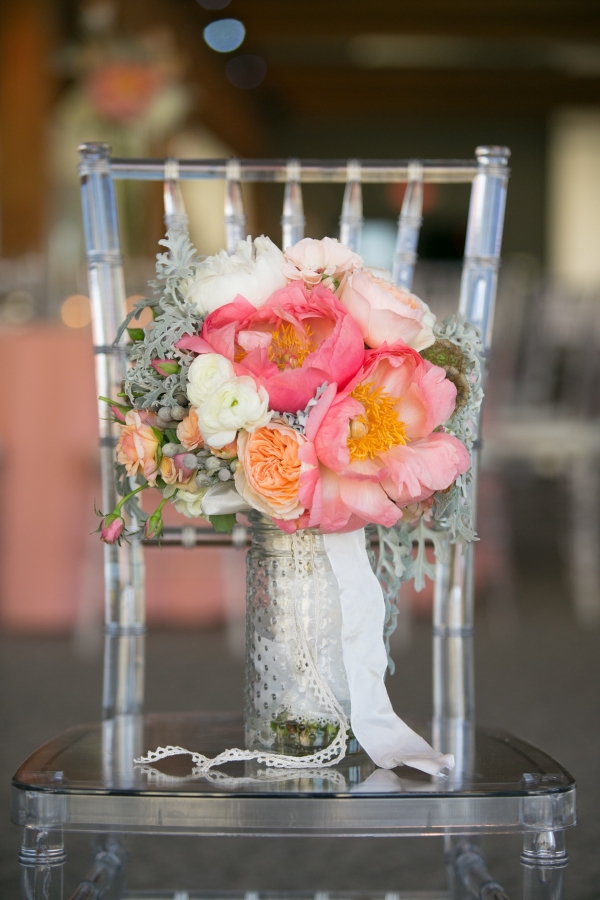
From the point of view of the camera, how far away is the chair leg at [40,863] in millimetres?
660

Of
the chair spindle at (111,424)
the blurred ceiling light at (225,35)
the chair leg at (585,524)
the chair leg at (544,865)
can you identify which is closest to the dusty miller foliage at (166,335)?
the chair spindle at (111,424)

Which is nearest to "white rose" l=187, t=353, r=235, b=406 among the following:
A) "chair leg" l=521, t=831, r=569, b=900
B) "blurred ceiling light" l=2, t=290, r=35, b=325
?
"chair leg" l=521, t=831, r=569, b=900

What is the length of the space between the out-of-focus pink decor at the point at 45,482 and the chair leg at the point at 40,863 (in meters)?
2.05

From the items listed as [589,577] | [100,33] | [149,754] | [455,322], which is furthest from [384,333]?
[100,33]

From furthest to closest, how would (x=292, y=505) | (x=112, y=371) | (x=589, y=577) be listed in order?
1. (x=589, y=577)
2. (x=112, y=371)
3. (x=292, y=505)

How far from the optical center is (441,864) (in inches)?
52.7

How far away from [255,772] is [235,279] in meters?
0.32

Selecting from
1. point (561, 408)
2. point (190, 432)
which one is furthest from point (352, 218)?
point (561, 408)

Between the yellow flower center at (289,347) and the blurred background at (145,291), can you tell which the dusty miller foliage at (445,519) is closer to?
the yellow flower center at (289,347)

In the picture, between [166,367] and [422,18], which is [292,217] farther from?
[422,18]

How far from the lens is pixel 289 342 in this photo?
67 centimetres

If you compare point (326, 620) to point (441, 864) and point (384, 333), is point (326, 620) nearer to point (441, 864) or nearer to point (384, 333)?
point (384, 333)

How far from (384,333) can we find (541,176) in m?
8.80

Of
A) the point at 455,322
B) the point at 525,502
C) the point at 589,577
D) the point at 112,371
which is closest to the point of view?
the point at 455,322
